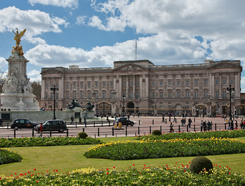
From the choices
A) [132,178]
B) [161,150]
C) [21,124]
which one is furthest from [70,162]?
[21,124]

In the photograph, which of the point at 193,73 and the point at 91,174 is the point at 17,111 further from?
the point at 193,73

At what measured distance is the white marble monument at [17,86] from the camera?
137 feet

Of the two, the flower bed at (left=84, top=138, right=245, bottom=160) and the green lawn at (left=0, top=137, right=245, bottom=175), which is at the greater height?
the flower bed at (left=84, top=138, right=245, bottom=160)

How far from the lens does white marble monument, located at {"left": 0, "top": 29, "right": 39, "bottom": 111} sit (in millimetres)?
41656

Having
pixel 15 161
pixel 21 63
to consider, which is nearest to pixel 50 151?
pixel 15 161

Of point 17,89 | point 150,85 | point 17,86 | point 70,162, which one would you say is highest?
point 150,85

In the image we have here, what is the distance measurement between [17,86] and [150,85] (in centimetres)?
6907

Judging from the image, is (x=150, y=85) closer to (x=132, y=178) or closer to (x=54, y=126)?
(x=54, y=126)

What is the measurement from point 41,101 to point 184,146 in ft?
340

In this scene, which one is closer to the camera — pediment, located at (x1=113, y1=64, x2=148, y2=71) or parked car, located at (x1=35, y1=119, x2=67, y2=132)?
parked car, located at (x1=35, y1=119, x2=67, y2=132)

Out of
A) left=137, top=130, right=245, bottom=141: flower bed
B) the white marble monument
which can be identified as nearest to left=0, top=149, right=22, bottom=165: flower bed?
left=137, top=130, right=245, bottom=141: flower bed

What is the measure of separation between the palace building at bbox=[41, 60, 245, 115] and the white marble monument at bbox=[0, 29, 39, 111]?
50.9m

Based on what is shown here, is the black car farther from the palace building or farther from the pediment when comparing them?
the pediment

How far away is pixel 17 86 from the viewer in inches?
1676
